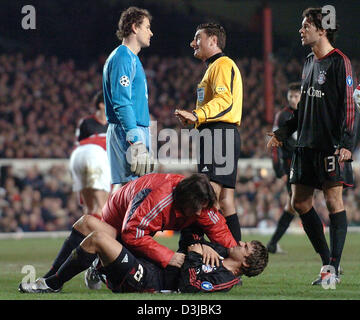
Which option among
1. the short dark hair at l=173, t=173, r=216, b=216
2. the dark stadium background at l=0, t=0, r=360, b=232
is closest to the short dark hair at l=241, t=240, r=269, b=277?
the short dark hair at l=173, t=173, r=216, b=216

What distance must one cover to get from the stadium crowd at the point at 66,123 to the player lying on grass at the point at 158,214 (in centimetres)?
1005

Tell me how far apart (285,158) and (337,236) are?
3.40 m

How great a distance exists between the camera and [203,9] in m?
23.1

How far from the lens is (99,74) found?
21.7 meters

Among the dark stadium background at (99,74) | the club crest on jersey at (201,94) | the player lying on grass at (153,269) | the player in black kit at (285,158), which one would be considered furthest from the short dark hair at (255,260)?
the dark stadium background at (99,74)

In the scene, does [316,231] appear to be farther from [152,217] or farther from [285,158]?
[285,158]

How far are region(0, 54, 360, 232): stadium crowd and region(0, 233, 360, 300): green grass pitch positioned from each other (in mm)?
5510

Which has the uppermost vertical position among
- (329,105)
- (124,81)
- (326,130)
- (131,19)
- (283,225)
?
(131,19)

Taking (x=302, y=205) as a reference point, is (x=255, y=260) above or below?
below

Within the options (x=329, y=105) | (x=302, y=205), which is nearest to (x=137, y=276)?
(x=302, y=205)

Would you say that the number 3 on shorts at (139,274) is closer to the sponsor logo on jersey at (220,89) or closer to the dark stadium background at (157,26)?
the sponsor logo on jersey at (220,89)

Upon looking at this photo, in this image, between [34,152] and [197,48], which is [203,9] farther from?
[197,48]

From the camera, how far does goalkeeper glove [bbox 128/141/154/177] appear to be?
18.9ft
